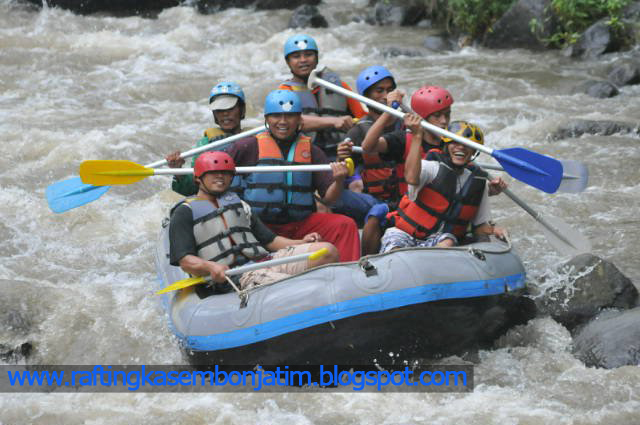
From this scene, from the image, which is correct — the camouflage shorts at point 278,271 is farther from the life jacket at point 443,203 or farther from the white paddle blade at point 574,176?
the white paddle blade at point 574,176

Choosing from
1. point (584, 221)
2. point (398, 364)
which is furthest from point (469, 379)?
point (584, 221)

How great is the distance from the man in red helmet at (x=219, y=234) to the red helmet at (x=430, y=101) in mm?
1004

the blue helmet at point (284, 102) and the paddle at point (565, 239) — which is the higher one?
the blue helmet at point (284, 102)

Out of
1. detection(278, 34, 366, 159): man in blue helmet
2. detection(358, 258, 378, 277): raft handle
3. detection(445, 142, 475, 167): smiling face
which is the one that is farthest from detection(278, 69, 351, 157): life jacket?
detection(358, 258, 378, 277): raft handle

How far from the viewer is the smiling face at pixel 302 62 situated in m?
5.66

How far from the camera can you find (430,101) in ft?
15.6

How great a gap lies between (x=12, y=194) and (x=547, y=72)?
24.0 ft

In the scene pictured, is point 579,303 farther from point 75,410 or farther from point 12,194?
point 12,194

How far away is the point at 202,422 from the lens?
408 cm

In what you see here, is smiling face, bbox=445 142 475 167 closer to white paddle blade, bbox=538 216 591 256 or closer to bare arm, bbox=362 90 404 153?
bare arm, bbox=362 90 404 153

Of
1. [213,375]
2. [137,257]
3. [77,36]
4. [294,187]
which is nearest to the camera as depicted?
[213,375]

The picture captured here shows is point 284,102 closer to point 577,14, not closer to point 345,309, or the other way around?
point 345,309

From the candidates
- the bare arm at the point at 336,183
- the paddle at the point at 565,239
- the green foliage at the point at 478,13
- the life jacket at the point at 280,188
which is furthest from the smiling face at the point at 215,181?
the green foliage at the point at 478,13

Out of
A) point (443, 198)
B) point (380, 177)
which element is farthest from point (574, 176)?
point (380, 177)
